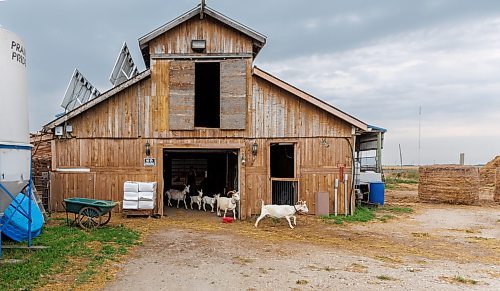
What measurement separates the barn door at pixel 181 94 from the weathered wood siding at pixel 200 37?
603 mm

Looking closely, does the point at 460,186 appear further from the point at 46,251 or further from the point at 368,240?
the point at 46,251

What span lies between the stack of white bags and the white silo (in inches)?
230

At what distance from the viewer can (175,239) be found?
37.6ft

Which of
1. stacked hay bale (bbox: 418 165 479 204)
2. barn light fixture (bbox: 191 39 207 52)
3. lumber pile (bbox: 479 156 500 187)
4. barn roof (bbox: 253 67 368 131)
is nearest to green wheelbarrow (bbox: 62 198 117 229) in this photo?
barn light fixture (bbox: 191 39 207 52)

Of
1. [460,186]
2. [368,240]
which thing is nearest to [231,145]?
[368,240]

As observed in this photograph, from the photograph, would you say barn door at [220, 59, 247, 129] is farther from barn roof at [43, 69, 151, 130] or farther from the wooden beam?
barn roof at [43, 69, 151, 130]

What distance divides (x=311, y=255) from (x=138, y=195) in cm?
726

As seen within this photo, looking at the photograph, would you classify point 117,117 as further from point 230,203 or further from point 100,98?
point 230,203

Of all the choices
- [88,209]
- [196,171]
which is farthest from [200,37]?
[196,171]

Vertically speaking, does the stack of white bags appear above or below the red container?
above

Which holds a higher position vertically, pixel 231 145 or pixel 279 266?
pixel 231 145

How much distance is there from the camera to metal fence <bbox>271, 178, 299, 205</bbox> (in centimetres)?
1572

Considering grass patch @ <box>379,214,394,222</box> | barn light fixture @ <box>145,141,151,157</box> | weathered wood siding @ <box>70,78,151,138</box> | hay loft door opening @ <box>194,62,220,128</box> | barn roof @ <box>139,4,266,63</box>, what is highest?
barn roof @ <box>139,4,266,63</box>

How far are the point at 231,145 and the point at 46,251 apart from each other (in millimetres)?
7778
